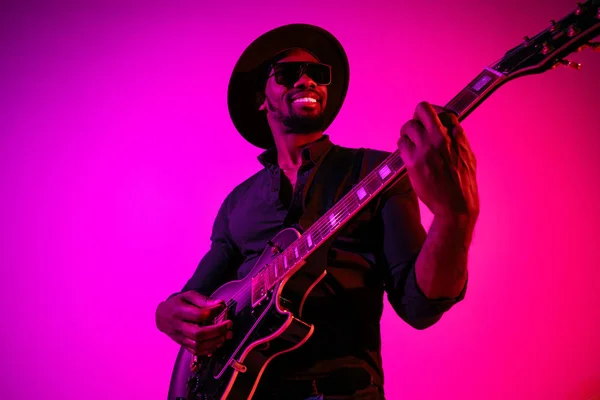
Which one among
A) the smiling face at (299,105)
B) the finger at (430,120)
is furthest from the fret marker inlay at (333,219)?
the smiling face at (299,105)

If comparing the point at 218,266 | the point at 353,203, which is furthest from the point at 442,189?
the point at 218,266

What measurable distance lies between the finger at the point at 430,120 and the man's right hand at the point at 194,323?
3.80ft

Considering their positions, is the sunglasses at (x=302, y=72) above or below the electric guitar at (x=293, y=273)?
above

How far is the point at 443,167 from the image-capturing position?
4.16 feet

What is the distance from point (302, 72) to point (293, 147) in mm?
472

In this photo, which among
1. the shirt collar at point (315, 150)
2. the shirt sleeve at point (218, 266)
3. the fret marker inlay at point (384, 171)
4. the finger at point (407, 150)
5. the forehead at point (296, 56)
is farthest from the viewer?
the forehead at point (296, 56)

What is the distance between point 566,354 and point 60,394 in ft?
12.2

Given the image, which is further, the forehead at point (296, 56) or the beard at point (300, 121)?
the forehead at point (296, 56)

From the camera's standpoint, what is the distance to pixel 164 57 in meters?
3.50

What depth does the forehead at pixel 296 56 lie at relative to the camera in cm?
272

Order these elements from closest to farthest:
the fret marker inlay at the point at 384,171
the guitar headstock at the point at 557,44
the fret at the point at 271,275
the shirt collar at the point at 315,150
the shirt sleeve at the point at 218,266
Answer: the guitar headstock at the point at 557,44
the fret marker inlay at the point at 384,171
the fret at the point at 271,275
the shirt collar at the point at 315,150
the shirt sleeve at the point at 218,266

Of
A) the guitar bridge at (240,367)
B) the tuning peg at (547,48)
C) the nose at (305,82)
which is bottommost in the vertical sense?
the guitar bridge at (240,367)

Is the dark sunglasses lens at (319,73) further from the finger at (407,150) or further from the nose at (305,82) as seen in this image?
the finger at (407,150)

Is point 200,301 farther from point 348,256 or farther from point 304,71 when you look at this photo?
point 304,71
